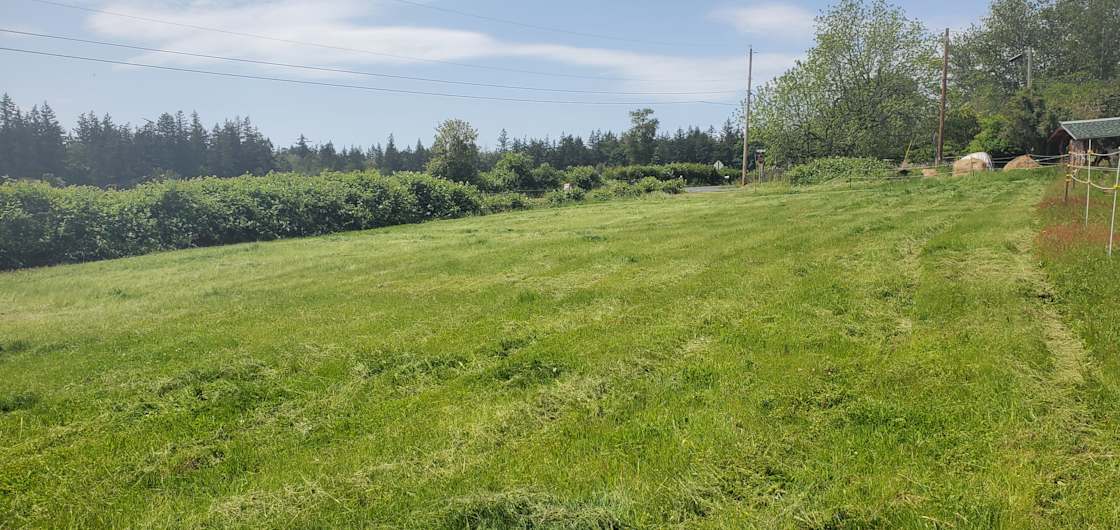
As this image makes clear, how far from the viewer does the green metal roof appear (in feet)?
104

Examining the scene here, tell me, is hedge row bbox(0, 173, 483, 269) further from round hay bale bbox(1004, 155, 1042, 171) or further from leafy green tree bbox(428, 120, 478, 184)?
round hay bale bbox(1004, 155, 1042, 171)

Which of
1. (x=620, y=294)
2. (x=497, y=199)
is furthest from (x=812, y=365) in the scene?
(x=497, y=199)

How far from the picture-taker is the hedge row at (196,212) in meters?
19.7

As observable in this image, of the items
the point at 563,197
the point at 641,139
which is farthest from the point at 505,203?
the point at 641,139

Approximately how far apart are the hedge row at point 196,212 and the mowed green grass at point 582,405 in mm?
11789

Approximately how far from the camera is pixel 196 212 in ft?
77.7

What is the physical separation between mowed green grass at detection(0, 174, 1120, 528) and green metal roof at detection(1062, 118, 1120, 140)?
3020 centimetres

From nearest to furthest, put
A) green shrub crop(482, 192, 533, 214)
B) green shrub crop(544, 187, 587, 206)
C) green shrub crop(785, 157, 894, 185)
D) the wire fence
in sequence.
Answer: the wire fence
green shrub crop(785, 157, 894, 185)
green shrub crop(482, 192, 533, 214)
green shrub crop(544, 187, 587, 206)

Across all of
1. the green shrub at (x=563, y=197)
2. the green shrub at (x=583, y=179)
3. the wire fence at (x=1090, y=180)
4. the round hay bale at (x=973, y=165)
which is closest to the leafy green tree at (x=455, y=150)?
the green shrub at (x=583, y=179)

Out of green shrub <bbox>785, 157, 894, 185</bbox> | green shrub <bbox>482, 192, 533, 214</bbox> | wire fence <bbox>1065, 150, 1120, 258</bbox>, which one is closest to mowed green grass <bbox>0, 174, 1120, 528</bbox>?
wire fence <bbox>1065, 150, 1120, 258</bbox>

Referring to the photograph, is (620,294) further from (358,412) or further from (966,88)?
(966,88)

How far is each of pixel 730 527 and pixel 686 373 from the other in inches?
91.5

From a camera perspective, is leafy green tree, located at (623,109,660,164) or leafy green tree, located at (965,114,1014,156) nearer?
leafy green tree, located at (965,114,1014,156)

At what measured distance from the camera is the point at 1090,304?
688cm
